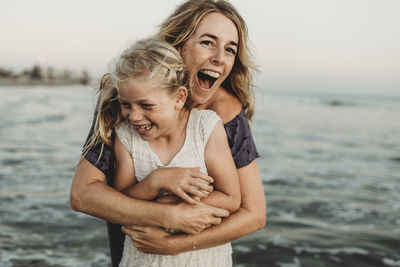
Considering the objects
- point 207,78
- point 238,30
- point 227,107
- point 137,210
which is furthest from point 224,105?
point 137,210

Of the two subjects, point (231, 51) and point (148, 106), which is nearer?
point (148, 106)

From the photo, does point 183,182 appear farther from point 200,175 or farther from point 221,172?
point 221,172

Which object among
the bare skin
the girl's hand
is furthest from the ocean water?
the girl's hand

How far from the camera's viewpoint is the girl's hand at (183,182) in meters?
1.97

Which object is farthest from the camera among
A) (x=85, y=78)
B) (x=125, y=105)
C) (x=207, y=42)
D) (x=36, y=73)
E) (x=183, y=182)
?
(x=85, y=78)

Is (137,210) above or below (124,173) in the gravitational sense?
below

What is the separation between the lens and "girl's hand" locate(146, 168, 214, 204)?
1969 mm

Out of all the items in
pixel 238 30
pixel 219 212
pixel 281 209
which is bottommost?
pixel 281 209

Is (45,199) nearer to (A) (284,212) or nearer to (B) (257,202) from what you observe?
(A) (284,212)

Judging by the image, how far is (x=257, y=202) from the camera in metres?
2.33

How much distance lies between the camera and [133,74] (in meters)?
2.00

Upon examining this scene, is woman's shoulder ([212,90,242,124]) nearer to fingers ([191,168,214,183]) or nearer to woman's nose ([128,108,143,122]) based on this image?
fingers ([191,168,214,183])

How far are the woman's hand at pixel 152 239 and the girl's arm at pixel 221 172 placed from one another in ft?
0.98

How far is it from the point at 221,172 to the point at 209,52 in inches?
32.4
